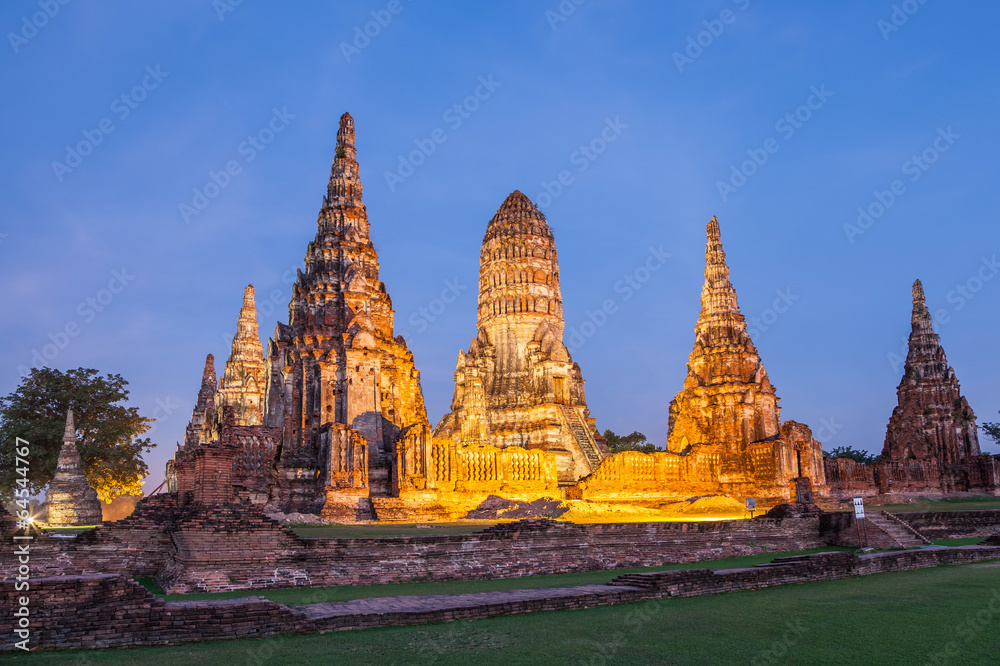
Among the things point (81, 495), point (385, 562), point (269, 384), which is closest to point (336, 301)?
point (269, 384)

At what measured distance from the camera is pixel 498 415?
42.2 meters

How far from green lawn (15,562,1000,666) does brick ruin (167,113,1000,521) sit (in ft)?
24.5

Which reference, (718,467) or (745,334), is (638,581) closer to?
(718,467)

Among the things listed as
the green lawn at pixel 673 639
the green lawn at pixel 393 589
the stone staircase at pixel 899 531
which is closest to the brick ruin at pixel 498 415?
the green lawn at pixel 393 589

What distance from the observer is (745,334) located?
46.1m

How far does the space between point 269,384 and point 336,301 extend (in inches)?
189

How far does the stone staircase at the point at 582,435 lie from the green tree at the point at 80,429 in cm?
2147

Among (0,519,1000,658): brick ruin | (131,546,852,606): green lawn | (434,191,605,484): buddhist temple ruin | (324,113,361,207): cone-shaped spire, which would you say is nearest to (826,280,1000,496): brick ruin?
(434,191,605,484): buddhist temple ruin

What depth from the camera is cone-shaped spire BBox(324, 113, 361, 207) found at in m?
33.7

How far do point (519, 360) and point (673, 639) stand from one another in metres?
34.3

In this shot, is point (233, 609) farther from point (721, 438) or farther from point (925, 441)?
point (925, 441)

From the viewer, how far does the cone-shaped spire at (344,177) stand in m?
33.7

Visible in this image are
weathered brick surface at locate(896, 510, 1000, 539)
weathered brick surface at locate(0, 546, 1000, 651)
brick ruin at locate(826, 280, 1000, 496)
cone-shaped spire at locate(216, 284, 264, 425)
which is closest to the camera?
weathered brick surface at locate(0, 546, 1000, 651)

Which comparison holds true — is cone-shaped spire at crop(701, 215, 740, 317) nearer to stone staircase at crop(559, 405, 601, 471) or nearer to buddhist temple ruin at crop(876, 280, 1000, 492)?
stone staircase at crop(559, 405, 601, 471)
